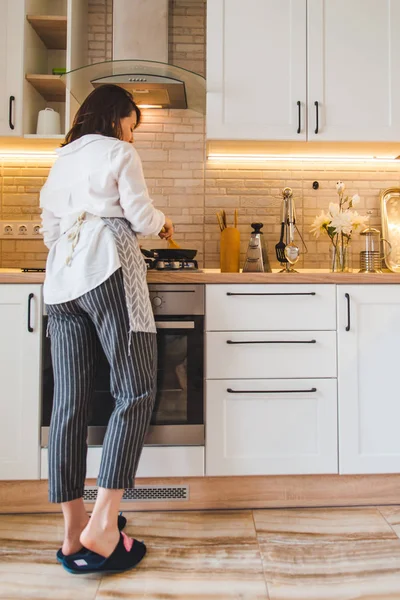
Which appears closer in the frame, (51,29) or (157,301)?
(157,301)

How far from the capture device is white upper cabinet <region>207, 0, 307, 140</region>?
2271mm

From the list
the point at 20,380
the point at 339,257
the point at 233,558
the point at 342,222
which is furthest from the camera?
the point at 339,257

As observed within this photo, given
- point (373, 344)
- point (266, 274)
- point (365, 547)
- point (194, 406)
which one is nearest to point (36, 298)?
point (194, 406)

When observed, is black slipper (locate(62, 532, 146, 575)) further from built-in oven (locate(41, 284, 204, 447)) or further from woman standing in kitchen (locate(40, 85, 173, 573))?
built-in oven (locate(41, 284, 204, 447))

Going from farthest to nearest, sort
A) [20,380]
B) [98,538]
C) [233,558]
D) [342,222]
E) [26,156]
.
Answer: [26,156] < [342,222] < [20,380] < [233,558] < [98,538]

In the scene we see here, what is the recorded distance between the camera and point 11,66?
2.30 meters

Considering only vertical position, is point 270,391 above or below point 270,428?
above

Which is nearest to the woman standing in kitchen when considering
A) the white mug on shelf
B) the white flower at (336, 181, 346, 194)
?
the white mug on shelf

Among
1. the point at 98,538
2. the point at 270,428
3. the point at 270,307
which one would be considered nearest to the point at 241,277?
the point at 270,307

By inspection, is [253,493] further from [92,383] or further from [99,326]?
[99,326]

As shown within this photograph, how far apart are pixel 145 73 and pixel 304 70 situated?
75cm

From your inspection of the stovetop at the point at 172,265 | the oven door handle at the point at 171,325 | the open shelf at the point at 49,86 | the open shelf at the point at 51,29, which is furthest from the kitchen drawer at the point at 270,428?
the open shelf at the point at 51,29

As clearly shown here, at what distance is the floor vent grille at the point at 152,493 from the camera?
1960 mm

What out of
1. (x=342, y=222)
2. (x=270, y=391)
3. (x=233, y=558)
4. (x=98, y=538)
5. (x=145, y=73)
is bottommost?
(x=233, y=558)
